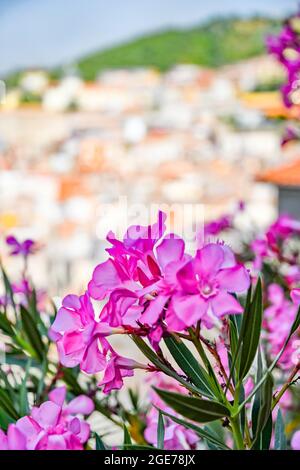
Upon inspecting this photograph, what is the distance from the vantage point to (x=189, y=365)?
41 cm

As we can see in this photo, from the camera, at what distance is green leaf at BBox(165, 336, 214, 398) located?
1.33ft

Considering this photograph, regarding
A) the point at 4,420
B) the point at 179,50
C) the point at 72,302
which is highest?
the point at 179,50

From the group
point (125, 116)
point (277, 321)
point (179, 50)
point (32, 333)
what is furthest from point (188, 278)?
point (179, 50)

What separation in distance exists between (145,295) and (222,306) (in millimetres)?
41

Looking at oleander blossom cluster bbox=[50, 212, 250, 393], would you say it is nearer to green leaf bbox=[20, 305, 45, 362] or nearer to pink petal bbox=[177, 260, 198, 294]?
pink petal bbox=[177, 260, 198, 294]

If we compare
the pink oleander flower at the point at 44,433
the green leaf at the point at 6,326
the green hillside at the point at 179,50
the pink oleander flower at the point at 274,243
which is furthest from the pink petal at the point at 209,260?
the green hillside at the point at 179,50

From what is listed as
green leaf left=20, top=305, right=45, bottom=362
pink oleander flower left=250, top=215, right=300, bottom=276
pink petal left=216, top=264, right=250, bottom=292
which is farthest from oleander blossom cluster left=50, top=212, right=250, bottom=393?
pink oleander flower left=250, top=215, right=300, bottom=276

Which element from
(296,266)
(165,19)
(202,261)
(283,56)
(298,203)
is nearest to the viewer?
(202,261)

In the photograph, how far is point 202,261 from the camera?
352mm

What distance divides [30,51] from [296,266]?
12535 millimetres

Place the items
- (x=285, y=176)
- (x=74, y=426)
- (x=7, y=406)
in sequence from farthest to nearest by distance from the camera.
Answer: (x=285, y=176), (x=7, y=406), (x=74, y=426)

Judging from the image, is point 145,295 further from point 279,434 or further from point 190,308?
point 279,434
